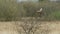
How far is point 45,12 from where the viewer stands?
20.7 m

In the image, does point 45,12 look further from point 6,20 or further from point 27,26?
point 27,26

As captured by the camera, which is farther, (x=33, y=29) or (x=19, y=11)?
(x=19, y=11)

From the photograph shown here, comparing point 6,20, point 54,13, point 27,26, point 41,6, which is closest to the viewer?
point 27,26

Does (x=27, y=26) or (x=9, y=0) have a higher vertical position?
(x=27, y=26)

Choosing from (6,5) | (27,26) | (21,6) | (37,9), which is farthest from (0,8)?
(27,26)

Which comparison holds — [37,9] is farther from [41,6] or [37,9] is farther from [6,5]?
[6,5]

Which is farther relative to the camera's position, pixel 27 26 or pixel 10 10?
pixel 10 10

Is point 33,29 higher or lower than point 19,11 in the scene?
higher

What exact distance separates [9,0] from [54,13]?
4.14 meters

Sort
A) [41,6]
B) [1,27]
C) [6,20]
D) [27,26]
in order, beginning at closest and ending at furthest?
[27,26], [1,27], [6,20], [41,6]

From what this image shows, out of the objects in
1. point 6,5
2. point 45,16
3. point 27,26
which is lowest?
point 45,16

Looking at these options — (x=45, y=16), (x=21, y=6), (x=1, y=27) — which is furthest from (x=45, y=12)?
(x=1, y=27)

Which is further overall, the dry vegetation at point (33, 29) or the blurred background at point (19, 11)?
the blurred background at point (19, 11)

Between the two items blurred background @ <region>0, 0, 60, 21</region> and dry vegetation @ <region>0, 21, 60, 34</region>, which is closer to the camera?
dry vegetation @ <region>0, 21, 60, 34</region>
